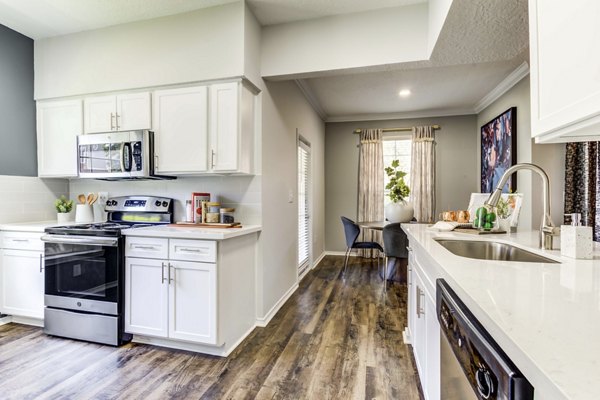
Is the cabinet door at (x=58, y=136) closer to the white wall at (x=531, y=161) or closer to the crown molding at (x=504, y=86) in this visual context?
the white wall at (x=531, y=161)

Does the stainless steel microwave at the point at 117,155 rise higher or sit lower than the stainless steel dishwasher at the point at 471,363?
higher

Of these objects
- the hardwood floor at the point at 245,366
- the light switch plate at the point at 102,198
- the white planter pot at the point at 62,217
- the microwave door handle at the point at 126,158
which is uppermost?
the microwave door handle at the point at 126,158

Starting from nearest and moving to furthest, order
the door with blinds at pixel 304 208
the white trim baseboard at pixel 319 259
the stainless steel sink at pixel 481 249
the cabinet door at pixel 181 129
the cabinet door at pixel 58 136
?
the stainless steel sink at pixel 481 249, the cabinet door at pixel 181 129, the cabinet door at pixel 58 136, the door with blinds at pixel 304 208, the white trim baseboard at pixel 319 259

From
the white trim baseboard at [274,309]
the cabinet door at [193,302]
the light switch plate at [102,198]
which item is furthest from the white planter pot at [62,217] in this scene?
the white trim baseboard at [274,309]

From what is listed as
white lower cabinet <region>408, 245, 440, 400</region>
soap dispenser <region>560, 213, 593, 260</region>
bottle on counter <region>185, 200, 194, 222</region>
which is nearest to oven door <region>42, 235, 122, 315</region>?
bottle on counter <region>185, 200, 194, 222</region>

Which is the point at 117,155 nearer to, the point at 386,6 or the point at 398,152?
the point at 386,6

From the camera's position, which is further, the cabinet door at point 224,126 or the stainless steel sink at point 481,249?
the cabinet door at point 224,126

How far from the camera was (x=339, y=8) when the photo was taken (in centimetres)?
251

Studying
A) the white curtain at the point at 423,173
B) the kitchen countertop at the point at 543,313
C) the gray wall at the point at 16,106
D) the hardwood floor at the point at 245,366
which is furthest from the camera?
the white curtain at the point at 423,173

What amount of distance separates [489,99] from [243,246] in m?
4.21

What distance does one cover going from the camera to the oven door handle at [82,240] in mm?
2312

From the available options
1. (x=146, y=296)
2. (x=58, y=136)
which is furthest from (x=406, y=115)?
(x=58, y=136)

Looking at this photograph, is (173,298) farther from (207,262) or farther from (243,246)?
(243,246)

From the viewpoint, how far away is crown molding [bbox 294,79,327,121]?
3871 mm
